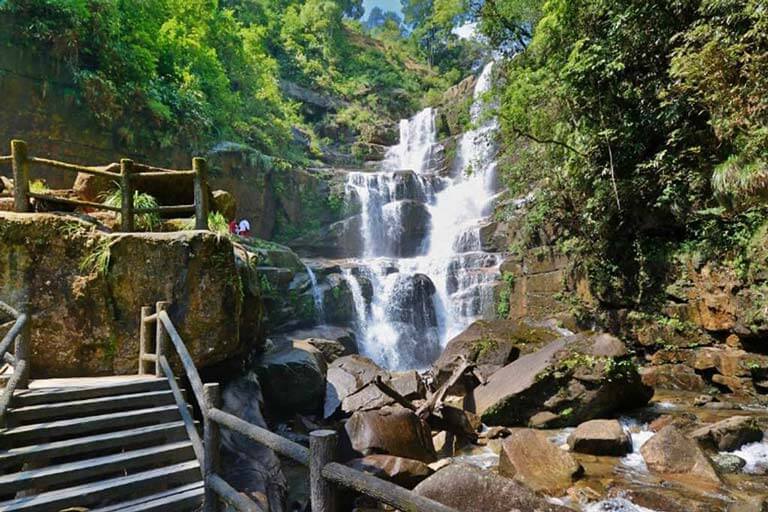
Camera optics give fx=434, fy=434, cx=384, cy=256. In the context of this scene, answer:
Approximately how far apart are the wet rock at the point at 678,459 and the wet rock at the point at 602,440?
11.0 inches

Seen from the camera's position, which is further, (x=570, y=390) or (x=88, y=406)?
(x=570, y=390)

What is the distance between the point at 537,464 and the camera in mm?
5754

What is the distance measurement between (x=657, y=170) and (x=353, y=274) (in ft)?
33.8

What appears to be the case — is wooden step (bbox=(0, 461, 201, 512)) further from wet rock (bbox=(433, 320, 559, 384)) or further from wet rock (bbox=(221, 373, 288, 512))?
wet rock (bbox=(433, 320, 559, 384))

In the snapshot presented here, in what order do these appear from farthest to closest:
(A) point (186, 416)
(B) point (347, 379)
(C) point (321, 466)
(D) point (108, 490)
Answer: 1. (B) point (347, 379)
2. (A) point (186, 416)
3. (D) point (108, 490)
4. (C) point (321, 466)

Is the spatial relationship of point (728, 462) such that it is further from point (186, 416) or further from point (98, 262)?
point (98, 262)

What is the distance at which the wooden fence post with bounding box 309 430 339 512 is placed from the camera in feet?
7.38

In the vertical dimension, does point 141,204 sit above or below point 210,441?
above

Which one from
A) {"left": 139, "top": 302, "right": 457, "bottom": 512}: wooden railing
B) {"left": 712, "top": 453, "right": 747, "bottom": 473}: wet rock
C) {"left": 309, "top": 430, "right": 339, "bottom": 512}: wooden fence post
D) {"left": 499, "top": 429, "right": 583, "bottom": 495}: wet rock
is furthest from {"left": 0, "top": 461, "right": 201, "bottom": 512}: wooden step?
{"left": 712, "top": 453, "right": 747, "bottom": 473}: wet rock

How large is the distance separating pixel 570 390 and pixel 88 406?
23.9 feet

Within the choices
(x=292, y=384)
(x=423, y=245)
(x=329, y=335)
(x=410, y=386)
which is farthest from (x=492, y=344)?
(x=423, y=245)

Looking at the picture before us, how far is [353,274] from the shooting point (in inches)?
653

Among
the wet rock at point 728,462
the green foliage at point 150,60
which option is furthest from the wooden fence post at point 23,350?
the green foliage at point 150,60

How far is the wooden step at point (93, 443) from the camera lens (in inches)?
155
